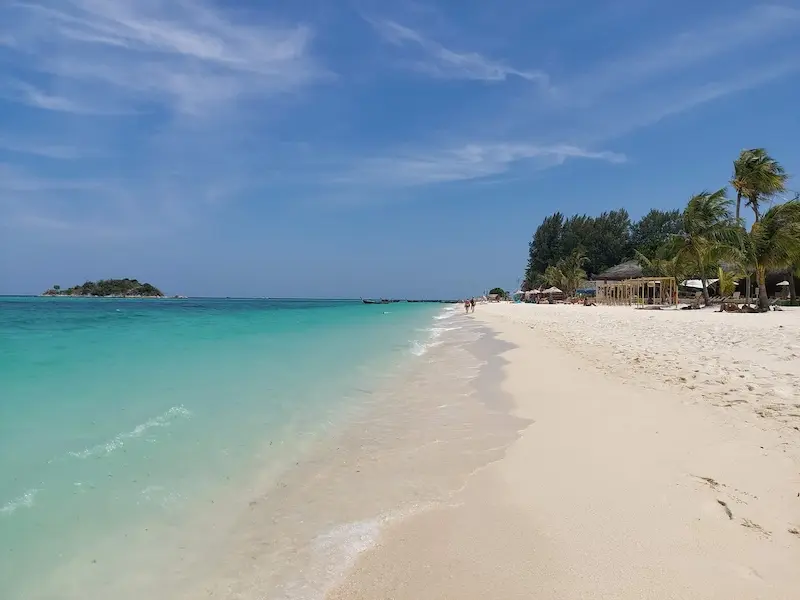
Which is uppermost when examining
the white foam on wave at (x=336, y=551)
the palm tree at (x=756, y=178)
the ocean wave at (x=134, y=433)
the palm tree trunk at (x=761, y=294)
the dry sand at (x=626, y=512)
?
the palm tree at (x=756, y=178)

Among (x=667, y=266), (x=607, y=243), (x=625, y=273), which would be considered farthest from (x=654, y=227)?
(x=667, y=266)

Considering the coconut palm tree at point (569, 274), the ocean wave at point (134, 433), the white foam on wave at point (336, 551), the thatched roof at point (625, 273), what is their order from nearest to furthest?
the white foam on wave at point (336, 551), the ocean wave at point (134, 433), the thatched roof at point (625, 273), the coconut palm tree at point (569, 274)

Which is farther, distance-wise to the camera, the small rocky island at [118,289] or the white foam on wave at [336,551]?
the small rocky island at [118,289]

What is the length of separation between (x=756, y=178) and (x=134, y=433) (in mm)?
30985

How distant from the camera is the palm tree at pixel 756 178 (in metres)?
24.9

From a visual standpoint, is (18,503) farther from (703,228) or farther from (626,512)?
(703,228)

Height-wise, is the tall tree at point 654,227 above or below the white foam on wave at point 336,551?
above

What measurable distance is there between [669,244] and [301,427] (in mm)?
33259

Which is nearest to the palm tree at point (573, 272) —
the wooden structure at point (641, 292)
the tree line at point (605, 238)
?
the tree line at point (605, 238)

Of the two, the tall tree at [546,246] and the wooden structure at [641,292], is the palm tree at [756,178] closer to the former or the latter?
the wooden structure at [641,292]

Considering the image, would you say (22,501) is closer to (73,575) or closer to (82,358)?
(73,575)

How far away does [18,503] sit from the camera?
11.4ft

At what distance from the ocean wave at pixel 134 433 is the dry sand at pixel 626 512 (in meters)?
3.31

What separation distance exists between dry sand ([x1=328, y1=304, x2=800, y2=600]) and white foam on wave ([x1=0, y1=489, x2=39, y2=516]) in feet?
8.73
